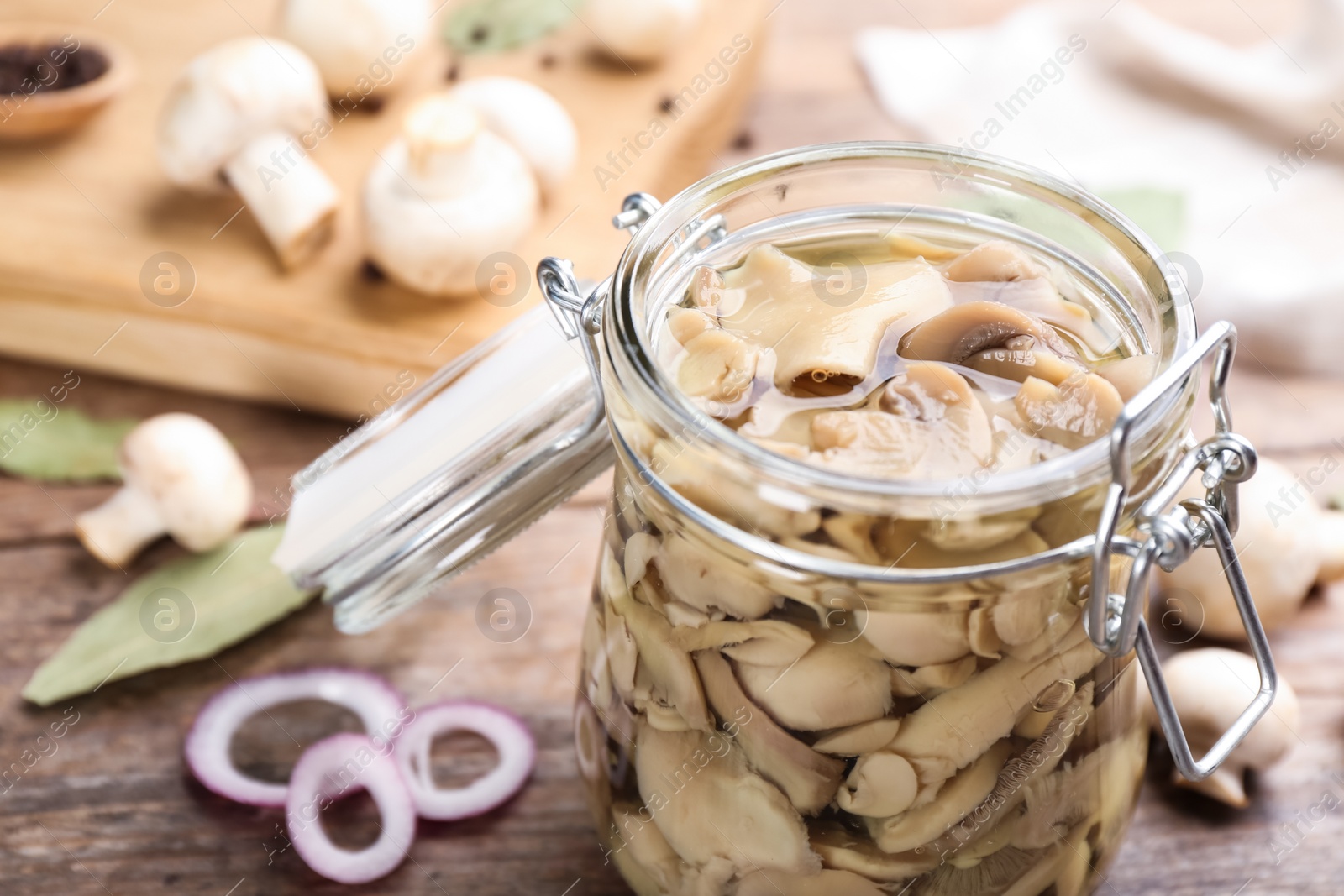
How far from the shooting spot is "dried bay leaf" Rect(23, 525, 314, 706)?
3.19 ft

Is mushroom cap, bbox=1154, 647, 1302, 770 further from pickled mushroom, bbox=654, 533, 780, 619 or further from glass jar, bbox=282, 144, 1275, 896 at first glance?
pickled mushroom, bbox=654, 533, 780, 619

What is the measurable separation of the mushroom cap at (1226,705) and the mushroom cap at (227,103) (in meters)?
1.01

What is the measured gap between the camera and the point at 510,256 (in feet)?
4.21

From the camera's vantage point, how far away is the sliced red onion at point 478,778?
0.88 meters

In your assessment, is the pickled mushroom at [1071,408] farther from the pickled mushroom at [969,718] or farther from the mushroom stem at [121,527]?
the mushroom stem at [121,527]

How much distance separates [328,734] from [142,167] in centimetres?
81

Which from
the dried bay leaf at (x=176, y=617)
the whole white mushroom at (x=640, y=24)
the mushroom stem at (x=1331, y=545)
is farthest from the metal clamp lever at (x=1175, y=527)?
the whole white mushroom at (x=640, y=24)

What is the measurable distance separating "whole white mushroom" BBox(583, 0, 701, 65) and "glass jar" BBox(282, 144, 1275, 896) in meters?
0.85

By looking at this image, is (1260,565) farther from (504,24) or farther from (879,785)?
(504,24)

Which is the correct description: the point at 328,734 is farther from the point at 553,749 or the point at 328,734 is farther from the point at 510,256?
the point at 510,256

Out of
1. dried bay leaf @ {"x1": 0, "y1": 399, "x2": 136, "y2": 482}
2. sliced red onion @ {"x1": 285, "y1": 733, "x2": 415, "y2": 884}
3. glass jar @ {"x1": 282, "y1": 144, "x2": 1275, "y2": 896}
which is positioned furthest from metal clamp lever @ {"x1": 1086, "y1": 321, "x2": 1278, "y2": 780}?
dried bay leaf @ {"x1": 0, "y1": 399, "x2": 136, "y2": 482}

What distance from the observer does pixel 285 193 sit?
1298mm

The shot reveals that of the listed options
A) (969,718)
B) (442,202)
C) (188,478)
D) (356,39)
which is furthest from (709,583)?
(356,39)

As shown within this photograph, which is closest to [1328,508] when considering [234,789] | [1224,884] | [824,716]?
[1224,884]
